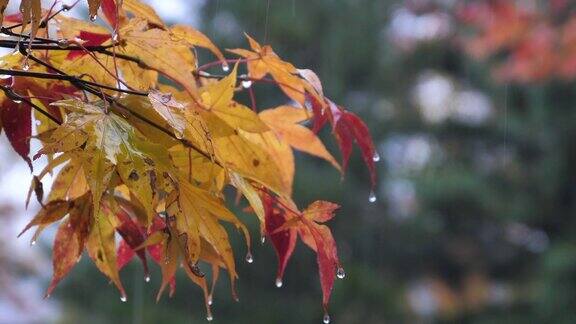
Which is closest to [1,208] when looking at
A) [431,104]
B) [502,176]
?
[431,104]

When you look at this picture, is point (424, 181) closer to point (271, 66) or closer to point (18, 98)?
point (271, 66)

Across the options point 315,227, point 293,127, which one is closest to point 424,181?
point 293,127

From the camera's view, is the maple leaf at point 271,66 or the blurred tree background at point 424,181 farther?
the blurred tree background at point 424,181

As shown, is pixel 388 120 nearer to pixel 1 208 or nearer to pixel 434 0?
pixel 434 0

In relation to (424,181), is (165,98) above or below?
above

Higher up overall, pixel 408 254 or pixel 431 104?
pixel 431 104

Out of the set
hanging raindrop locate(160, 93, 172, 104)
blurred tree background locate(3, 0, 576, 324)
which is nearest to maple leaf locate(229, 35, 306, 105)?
hanging raindrop locate(160, 93, 172, 104)

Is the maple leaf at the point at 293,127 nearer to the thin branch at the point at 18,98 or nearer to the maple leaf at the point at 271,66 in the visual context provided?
the maple leaf at the point at 271,66

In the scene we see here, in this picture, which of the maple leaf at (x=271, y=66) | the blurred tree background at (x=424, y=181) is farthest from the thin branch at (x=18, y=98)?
the blurred tree background at (x=424, y=181)
